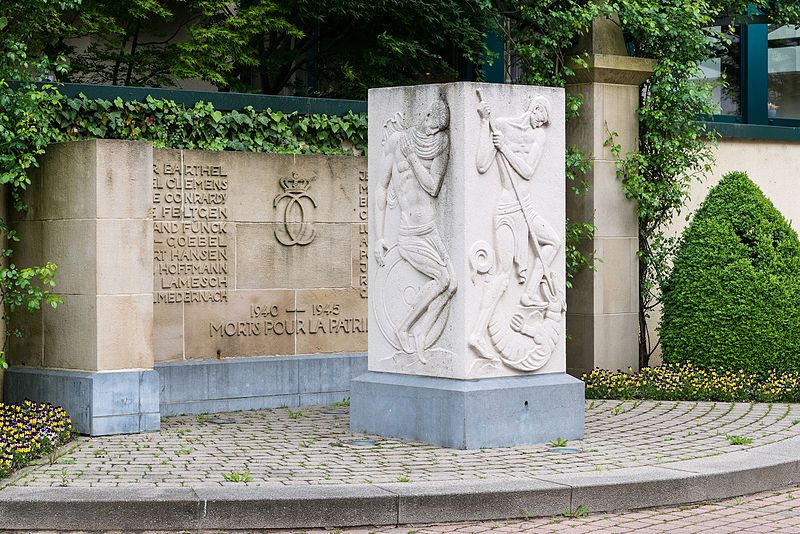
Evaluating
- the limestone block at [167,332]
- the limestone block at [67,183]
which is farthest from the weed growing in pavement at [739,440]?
the limestone block at [67,183]

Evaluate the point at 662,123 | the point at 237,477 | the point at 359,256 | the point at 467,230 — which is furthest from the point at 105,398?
the point at 662,123

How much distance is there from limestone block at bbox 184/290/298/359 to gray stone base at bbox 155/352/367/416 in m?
0.11

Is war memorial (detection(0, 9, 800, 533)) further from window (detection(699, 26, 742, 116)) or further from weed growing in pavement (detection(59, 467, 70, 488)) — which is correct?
window (detection(699, 26, 742, 116))

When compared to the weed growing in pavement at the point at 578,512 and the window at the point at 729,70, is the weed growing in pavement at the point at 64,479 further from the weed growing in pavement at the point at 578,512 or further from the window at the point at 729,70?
the window at the point at 729,70

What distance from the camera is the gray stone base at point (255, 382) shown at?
11828mm

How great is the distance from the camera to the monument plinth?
9625 mm

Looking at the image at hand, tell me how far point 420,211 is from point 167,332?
323cm

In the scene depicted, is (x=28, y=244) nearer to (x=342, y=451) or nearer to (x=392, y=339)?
(x=392, y=339)

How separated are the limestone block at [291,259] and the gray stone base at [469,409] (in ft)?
7.53

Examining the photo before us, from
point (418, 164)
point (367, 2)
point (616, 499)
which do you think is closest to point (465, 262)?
point (418, 164)

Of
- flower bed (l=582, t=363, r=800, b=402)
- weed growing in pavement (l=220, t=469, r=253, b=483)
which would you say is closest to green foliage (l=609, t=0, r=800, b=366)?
flower bed (l=582, t=363, r=800, b=402)

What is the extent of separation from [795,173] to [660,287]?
3924mm

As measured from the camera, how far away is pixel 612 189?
1381 centimetres

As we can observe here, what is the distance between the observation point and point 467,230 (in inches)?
377
